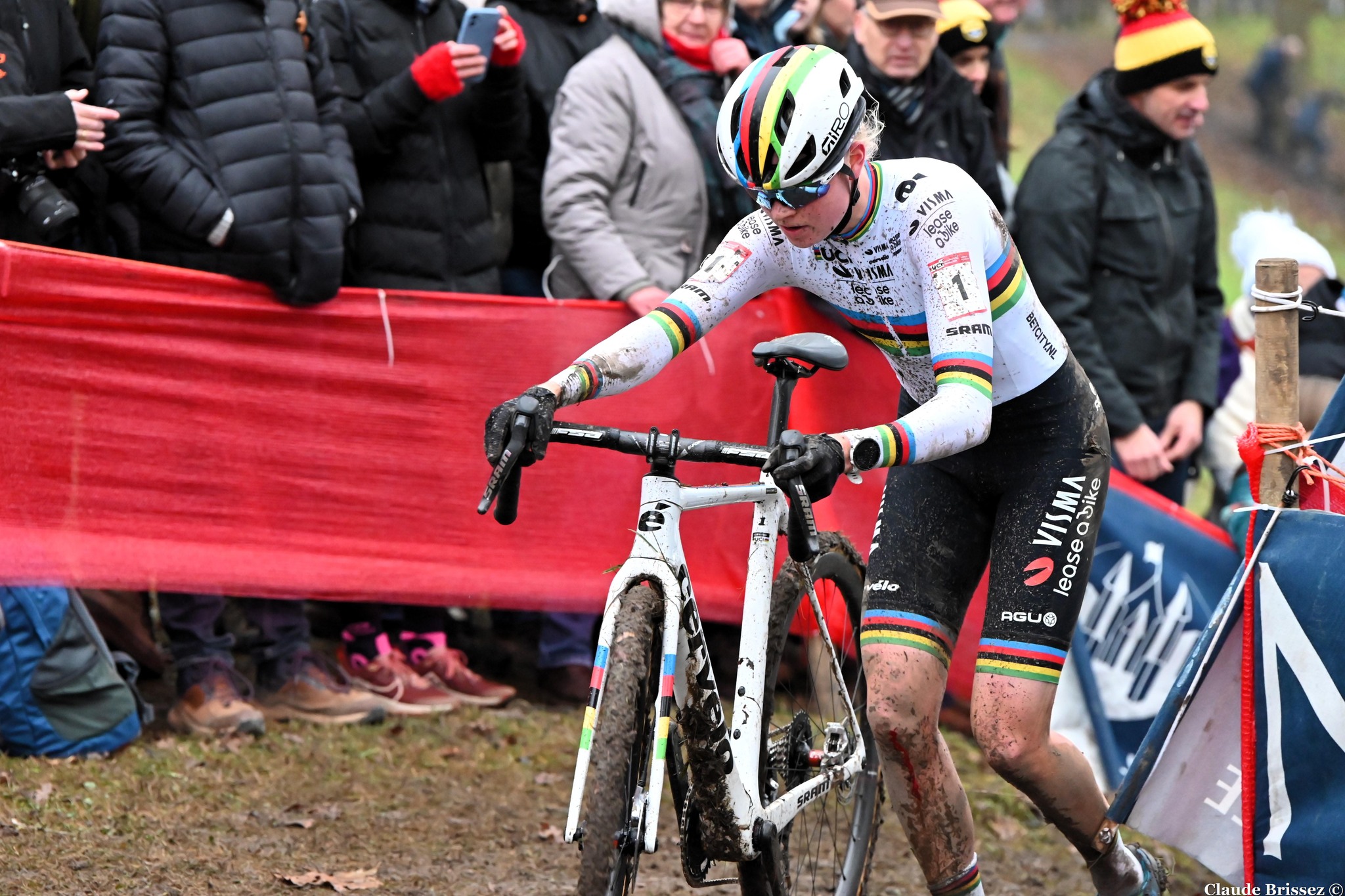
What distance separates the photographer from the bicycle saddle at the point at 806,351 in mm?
3895

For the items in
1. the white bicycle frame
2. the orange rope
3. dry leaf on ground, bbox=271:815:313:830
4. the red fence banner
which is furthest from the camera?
the red fence banner

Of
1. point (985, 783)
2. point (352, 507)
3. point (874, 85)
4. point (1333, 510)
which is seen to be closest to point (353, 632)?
point (352, 507)

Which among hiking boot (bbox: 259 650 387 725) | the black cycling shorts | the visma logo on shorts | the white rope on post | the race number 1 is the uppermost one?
the race number 1

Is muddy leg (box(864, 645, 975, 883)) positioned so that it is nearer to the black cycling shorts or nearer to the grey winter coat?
the black cycling shorts

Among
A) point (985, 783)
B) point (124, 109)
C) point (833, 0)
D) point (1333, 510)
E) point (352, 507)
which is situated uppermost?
point (833, 0)

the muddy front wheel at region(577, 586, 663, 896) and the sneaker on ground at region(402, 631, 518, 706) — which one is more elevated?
the muddy front wheel at region(577, 586, 663, 896)

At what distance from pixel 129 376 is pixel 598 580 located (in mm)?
2070

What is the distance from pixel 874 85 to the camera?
6.50 meters

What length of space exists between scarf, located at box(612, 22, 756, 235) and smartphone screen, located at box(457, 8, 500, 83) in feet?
2.34

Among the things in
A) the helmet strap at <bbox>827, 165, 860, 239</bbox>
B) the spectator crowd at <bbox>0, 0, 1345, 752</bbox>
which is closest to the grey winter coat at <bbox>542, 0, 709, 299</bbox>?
the spectator crowd at <bbox>0, 0, 1345, 752</bbox>

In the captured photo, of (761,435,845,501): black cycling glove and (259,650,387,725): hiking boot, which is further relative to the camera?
(259,650,387,725): hiking boot

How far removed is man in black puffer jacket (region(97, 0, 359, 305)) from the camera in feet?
17.5

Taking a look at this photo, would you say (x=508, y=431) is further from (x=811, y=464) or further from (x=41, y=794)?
(x=41, y=794)

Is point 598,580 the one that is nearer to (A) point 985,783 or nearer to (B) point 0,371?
(A) point 985,783
